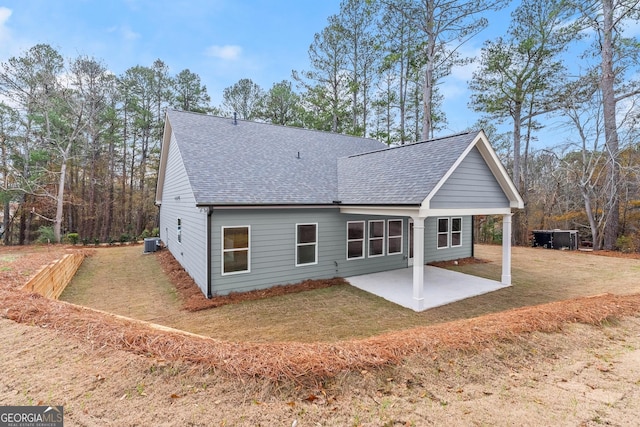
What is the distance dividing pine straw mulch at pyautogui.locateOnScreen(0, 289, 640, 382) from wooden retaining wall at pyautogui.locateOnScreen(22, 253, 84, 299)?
5.73 feet

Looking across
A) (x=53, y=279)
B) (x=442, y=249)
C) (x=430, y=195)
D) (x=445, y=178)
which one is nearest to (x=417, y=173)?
(x=445, y=178)

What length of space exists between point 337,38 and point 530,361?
22.2m

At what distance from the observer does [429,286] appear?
28.6 feet

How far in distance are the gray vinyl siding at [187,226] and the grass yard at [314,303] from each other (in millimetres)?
857

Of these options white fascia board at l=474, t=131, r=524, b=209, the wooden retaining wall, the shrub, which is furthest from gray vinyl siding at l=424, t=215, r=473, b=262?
the wooden retaining wall

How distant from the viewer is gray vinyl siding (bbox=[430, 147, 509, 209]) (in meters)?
7.55

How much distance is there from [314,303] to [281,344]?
12.5ft

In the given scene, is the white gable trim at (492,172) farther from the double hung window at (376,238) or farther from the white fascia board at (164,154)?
the white fascia board at (164,154)

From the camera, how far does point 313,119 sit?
23172mm

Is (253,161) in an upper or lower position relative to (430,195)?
upper

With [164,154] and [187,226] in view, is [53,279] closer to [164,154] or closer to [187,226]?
[187,226]

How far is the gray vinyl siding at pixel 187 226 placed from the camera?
7.86 m

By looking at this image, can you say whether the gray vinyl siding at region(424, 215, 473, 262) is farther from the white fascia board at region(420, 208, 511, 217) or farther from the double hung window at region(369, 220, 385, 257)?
the white fascia board at region(420, 208, 511, 217)

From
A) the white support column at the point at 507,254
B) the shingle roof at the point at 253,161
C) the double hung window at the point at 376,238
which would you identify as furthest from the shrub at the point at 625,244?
the shingle roof at the point at 253,161
